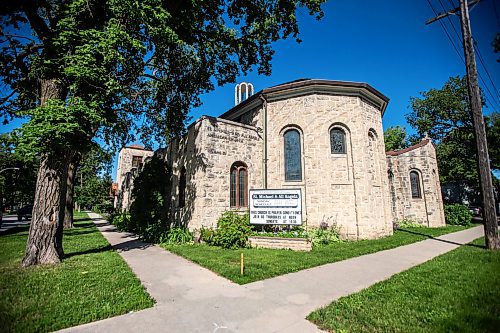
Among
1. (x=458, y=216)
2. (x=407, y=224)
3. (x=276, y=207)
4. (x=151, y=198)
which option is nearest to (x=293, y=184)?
(x=276, y=207)

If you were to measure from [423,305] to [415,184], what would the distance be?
17057 mm

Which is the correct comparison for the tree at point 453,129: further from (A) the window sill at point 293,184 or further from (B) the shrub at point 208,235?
(B) the shrub at point 208,235

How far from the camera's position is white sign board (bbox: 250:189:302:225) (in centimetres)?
1002

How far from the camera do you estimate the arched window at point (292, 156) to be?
12.8 m

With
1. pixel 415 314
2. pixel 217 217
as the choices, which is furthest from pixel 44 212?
pixel 415 314

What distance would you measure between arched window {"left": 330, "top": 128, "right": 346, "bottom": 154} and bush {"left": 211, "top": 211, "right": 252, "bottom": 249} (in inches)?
250

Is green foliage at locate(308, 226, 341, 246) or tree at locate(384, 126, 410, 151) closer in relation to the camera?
green foliage at locate(308, 226, 341, 246)

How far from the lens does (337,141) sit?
12.6 meters

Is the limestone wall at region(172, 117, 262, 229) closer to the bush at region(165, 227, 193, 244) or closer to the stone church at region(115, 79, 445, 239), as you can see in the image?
the stone church at region(115, 79, 445, 239)

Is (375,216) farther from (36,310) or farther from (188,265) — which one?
(36,310)

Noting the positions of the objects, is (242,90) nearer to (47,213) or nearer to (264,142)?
(264,142)

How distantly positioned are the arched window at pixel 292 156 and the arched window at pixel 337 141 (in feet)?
5.97

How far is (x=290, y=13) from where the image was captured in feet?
33.2

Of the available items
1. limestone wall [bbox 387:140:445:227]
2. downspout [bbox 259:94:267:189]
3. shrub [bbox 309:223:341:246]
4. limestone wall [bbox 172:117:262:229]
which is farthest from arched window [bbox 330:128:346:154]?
limestone wall [bbox 387:140:445:227]
